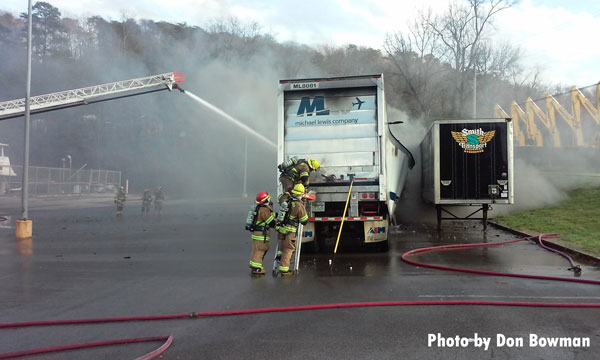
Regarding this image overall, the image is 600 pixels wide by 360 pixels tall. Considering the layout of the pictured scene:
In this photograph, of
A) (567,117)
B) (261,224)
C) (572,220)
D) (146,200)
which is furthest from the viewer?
(567,117)

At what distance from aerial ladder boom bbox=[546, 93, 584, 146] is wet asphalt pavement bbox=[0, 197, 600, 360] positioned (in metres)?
24.7

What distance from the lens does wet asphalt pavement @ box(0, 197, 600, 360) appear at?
3695 millimetres

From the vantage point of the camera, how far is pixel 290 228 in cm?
670

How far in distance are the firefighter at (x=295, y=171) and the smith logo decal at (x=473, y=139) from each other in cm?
456

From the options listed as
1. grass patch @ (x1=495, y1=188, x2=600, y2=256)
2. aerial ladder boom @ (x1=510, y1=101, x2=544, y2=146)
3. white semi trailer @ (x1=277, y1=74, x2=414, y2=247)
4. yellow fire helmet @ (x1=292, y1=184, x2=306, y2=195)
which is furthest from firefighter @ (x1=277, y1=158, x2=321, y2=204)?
aerial ladder boom @ (x1=510, y1=101, x2=544, y2=146)

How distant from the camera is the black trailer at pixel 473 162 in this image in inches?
421

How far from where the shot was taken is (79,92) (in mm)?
20516

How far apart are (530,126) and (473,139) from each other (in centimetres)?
2803

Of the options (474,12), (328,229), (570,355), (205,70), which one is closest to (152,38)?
(205,70)

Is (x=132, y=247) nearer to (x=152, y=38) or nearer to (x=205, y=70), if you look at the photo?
(x=205, y=70)

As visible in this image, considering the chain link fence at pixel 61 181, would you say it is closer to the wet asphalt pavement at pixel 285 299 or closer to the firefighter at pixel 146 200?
the firefighter at pixel 146 200

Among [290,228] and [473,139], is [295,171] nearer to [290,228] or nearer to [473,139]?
[290,228]

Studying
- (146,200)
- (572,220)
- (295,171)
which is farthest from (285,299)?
(146,200)

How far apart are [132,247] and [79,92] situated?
13055mm
